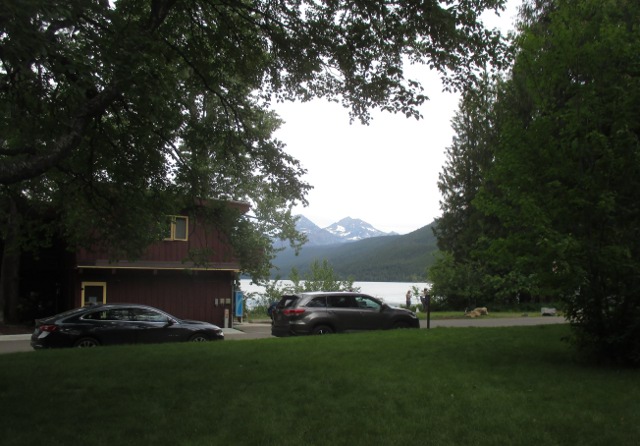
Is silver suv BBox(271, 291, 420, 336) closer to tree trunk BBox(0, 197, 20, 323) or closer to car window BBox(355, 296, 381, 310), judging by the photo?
car window BBox(355, 296, 381, 310)

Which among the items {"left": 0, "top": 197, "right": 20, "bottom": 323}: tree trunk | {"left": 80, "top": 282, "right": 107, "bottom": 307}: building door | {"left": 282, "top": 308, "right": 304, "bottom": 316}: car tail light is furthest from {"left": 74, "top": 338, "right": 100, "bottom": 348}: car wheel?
{"left": 0, "top": 197, "right": 20, "bottom": 323}: tree trunk

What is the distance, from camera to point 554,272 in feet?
28.7

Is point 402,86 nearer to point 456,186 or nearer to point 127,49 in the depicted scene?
point 127,49

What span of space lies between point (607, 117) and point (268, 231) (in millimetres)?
31562

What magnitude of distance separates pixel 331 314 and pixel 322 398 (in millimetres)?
9253

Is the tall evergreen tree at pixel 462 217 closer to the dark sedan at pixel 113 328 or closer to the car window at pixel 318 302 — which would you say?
the car window at pixel 318 302

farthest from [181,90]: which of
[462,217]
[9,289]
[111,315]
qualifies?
[462,217]

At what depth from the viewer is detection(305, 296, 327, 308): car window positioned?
16078 mm

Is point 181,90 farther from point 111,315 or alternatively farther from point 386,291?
point 386,291

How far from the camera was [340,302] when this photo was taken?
16500 mm

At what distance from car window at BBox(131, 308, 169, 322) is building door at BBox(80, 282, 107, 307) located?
10.1 m

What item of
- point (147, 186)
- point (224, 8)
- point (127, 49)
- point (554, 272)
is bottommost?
point (554, 272)

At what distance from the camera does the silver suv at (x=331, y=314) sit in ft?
52.0

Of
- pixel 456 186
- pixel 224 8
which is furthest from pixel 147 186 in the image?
pixel 456 186
